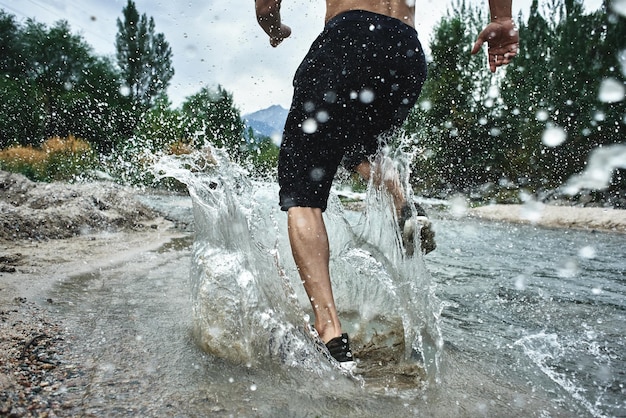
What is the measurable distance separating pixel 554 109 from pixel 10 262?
65.0ft

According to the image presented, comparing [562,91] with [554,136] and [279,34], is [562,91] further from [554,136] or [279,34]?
[279,34]

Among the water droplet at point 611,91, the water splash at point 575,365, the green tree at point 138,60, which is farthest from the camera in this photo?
the green tree at point 138,60

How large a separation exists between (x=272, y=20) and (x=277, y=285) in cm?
123

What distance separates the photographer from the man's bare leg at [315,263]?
1.55 meters

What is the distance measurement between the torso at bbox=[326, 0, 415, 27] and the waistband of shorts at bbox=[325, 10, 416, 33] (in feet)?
0.09

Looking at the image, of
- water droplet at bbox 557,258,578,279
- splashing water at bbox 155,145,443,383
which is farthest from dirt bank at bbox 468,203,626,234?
splashing water at bbox 155,145,443,383

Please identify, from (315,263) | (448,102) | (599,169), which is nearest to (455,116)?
(448,102)

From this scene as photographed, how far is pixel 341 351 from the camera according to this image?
1.48 meters

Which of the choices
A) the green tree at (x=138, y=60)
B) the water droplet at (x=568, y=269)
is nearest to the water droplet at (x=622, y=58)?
the water droplet at (x=568, y=269)

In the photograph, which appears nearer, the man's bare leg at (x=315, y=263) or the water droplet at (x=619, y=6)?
the man's bare leg at (x=315, y=263)

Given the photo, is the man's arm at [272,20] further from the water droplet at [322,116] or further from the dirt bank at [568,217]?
the dirt bank at [568,217]

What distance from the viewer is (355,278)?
7.27 feet

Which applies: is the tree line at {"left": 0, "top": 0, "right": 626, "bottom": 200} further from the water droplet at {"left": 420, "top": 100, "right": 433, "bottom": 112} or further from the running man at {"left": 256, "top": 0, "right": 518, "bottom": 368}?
the running man at {"left": 256, "top": 0, "right": 518, "bottom": 368}

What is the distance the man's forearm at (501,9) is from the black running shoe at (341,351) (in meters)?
1.56
